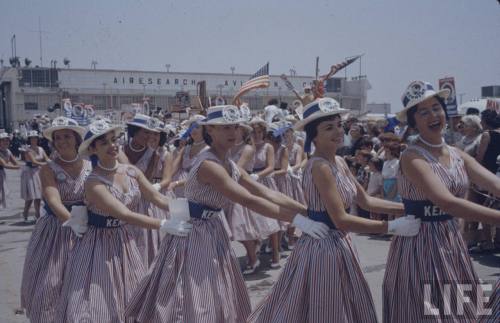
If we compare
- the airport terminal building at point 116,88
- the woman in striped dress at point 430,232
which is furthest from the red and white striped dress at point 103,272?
the airport terminal building at point 116,88

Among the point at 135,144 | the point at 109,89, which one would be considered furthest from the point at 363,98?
the point at 135,144

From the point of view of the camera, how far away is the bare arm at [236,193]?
4176mm

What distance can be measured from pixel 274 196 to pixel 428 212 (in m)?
1.23

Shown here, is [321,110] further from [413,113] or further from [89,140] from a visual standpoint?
[89,140]

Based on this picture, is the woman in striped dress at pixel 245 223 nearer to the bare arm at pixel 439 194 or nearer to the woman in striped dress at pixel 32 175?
the bare arm at pixel 439 194

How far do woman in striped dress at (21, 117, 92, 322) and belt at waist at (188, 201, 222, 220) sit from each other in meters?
1.14

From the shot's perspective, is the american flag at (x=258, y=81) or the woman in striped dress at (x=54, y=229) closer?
the woman in striped dress at (x=54, y=229)

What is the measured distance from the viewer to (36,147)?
13.3 meters

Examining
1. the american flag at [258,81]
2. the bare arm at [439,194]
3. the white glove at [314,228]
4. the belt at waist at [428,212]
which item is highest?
the american flag at [258,81]

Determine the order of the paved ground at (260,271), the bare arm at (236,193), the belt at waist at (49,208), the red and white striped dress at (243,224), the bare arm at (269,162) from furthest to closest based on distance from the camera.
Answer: the bare arm at (269,162)
the red and white striped dress at (243,224)
the paved ground at (260,271)
the belt at waist at (49,208)
the bare arm at (236,193)

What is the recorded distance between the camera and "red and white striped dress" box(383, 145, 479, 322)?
3.73 metres

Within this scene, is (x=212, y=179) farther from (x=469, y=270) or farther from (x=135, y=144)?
(x=135, y=144)

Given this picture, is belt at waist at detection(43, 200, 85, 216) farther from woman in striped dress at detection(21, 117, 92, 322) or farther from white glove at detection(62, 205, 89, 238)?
white glove at detection(62, 205, 89, 238)

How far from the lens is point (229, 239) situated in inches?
185
